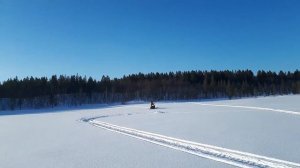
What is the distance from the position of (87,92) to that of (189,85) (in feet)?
138

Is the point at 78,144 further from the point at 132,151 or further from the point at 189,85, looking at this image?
the point at 189,85

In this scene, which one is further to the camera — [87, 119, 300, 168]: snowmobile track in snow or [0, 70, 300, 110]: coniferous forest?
[0, 70, 300, 110]: coniferous forest

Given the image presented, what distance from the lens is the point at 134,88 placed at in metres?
138

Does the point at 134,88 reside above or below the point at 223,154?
above

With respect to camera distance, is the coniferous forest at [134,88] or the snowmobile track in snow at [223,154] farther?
the coniferous forest at [134,88]

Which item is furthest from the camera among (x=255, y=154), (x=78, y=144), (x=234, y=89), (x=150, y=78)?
(x=150, y=78)

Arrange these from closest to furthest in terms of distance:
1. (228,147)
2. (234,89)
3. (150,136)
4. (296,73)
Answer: (228,147), (150,136), (234,89), (296,73)

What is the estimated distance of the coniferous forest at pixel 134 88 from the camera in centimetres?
11944

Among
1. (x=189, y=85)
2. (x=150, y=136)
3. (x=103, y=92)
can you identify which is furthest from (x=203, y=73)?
(x=150, y=136)

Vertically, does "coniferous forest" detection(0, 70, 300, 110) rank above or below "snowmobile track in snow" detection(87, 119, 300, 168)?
above

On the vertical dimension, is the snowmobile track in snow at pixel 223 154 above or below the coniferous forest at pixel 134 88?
below

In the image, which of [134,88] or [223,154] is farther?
[134,88]

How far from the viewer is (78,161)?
13.5m

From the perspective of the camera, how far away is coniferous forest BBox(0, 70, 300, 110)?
4702 inches
